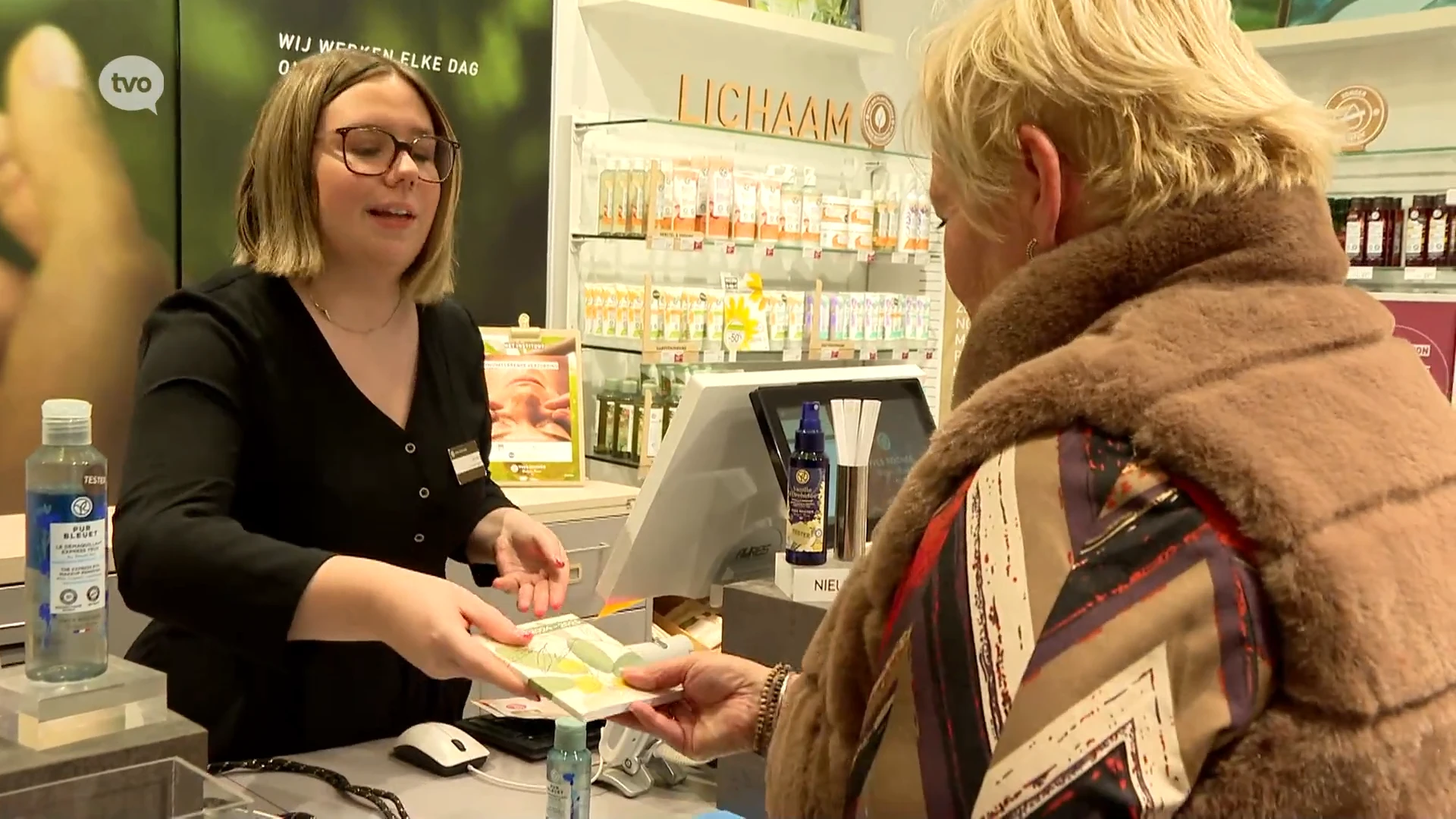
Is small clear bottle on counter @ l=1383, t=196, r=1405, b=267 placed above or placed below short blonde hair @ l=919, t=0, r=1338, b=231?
above

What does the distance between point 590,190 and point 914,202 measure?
144cm

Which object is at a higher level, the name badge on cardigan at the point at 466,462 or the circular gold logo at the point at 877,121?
the circular gold logo at the point at 877,121

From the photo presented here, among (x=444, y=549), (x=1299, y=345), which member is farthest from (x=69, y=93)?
(x=1299, y=345)

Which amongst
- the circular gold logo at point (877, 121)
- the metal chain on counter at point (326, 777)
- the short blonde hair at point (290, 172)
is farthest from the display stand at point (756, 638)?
the circular gold logo at point (877, 121)

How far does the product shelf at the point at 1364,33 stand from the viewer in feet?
12.4

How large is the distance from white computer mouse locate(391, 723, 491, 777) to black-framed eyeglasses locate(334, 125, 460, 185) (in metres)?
0.88

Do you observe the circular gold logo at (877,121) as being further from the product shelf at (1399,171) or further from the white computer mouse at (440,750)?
the white computer mouse at (440,750)

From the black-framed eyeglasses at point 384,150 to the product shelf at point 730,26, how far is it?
239cm

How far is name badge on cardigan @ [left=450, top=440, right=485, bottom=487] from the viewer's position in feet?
6.87

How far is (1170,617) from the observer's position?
0.84 metres

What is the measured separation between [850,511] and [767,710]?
409mm

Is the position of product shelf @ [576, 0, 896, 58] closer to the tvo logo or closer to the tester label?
the tvo logo

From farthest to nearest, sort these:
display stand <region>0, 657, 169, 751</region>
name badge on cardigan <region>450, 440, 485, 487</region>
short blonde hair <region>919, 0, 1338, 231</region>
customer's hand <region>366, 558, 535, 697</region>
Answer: name badge on cardigan <region>450, 440, 485, 487</region> → customer's hand <region>366, 558, 535, 697</region> → display stand <region>0, 657, 169, 751</region> → short blonde hair <region>919, 0, 1338, 231</region>

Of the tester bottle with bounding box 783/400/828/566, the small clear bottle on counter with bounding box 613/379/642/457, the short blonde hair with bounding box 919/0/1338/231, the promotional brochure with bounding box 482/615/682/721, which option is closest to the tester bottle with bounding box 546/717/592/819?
the promotional brochure with bounding box 482/615/682/721
